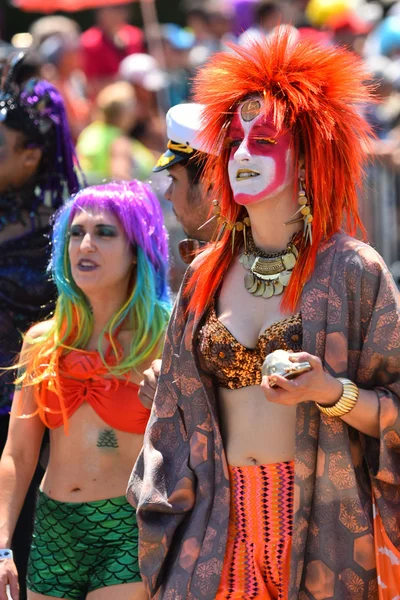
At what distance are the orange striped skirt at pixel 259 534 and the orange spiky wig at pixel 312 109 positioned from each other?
1.66 ft

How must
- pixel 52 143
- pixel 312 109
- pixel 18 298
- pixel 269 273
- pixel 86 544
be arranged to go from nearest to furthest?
pixel 312 109, pixel 269 273, pixel 86 544, pixel 18 298, pixel 52 143

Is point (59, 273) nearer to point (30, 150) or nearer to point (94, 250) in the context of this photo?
point (94, 250)

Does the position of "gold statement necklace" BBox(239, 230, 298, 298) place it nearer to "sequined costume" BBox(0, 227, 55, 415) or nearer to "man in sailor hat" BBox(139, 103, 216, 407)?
"man in sailor hat" BBox(139, 103, 216, 407)

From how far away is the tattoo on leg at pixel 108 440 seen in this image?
390 centimetres

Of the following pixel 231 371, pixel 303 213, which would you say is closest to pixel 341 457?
pixel 231 371

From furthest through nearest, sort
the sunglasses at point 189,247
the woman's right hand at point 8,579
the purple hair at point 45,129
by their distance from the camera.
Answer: the purple hair at point 45,129
the sunglasses at point 189,247
the woman's right hand at point 8,579

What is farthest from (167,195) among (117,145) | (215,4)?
(215,4)

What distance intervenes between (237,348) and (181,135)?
1292 millimetres

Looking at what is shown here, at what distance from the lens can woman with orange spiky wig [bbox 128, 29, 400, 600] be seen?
2949 millimetres

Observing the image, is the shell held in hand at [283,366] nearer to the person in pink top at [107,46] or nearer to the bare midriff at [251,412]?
the bare midriff at [251,412]

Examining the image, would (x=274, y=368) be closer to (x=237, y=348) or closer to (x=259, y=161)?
(x=237, y=348)


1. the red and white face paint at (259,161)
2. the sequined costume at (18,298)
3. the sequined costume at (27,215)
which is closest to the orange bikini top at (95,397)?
the sequined costume at (27,215)

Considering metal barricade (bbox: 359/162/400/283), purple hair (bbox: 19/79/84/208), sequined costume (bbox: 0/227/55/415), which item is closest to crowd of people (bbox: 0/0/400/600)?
sequined costume (bbox: 0/227/55/415)

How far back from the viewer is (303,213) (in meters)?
3.10
